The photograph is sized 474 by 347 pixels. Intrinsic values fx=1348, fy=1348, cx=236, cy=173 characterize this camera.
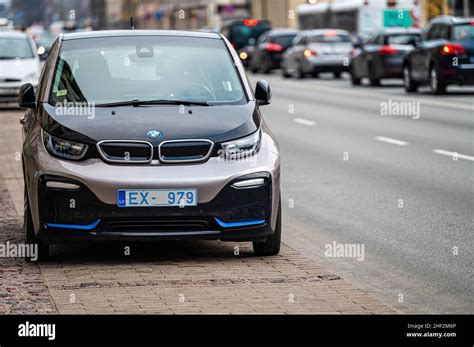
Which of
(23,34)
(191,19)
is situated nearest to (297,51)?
(23,34)

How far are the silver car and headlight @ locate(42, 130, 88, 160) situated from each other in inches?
1437

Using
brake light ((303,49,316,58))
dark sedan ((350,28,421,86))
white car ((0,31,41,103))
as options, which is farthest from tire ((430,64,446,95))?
brake light ((303,49,316,58))

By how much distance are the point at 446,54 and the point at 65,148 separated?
2203cm

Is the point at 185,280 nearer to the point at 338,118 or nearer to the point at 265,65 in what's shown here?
the point at 338,118

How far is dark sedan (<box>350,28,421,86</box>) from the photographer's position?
36750 millimetres

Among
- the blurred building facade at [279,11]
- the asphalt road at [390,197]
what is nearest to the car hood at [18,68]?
the asphalt road at [390,197]

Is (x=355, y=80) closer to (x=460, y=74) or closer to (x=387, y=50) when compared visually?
(x=387, y=50)

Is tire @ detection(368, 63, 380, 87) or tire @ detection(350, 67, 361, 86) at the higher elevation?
tire @ detection(368, 63, 380, 87)

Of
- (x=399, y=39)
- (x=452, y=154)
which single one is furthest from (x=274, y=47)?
(x=452, y=154)

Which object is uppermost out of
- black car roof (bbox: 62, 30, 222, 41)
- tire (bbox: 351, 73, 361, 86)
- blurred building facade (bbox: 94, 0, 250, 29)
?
black car roof (bbox: 62, 30, 222, 41)

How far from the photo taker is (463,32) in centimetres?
3075

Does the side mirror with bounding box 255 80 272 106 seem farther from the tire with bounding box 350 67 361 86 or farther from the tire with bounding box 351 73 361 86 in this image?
the tire with bounding box 351 73 361 86

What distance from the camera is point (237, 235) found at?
9273mm
